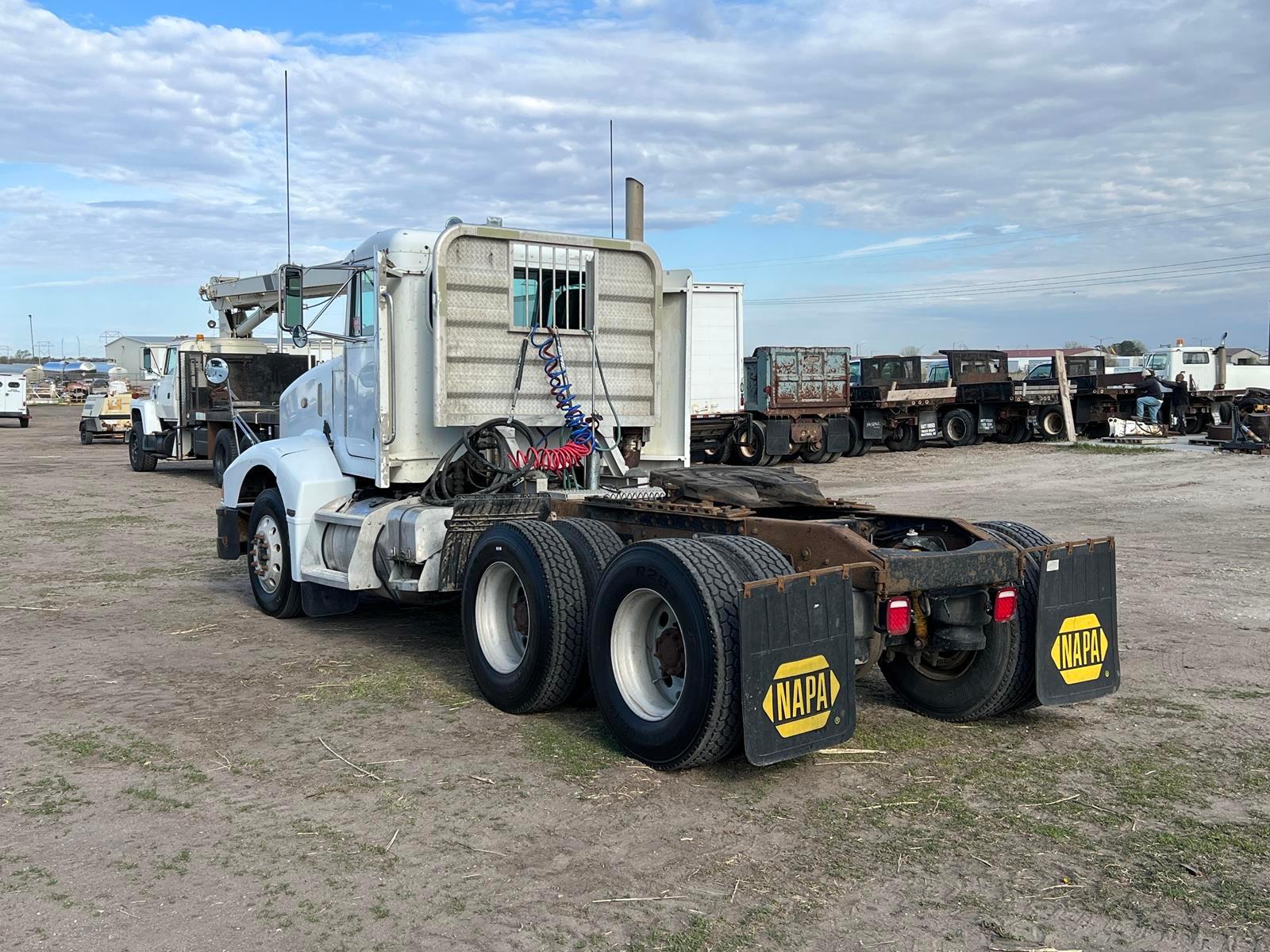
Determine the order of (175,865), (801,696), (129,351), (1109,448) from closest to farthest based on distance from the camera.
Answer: (175,865) → (801,696) → (1109,448) → (129,351)

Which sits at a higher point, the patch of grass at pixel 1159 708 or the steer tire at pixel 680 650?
the steer tire at pixel 680 650

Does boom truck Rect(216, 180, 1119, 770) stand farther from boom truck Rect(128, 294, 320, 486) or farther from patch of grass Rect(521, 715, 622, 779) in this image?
boom truck Rect(128, 294, 320, 486)

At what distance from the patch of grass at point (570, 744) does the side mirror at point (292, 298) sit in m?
3.66

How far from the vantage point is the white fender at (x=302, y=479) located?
8406mm

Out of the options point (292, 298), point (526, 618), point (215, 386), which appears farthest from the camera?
point (215, 386)

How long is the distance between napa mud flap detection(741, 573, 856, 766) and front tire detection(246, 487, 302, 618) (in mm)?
4745

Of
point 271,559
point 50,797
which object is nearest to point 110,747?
point 50,797

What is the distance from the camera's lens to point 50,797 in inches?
199

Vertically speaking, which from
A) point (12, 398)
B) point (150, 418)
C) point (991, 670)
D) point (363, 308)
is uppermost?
point (363, 308)

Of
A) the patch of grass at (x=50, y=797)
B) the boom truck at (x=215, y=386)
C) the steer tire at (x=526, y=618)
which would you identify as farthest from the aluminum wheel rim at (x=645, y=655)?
the boom truck at (x=215, y=386)

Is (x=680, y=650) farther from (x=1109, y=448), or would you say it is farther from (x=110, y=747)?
(x=1109, y=448)

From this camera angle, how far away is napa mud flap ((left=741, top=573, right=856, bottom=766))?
484 cm

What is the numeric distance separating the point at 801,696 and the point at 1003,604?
1.31 metres

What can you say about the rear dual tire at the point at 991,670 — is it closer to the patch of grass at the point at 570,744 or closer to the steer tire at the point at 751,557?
the steer tire at the point at 751,557
